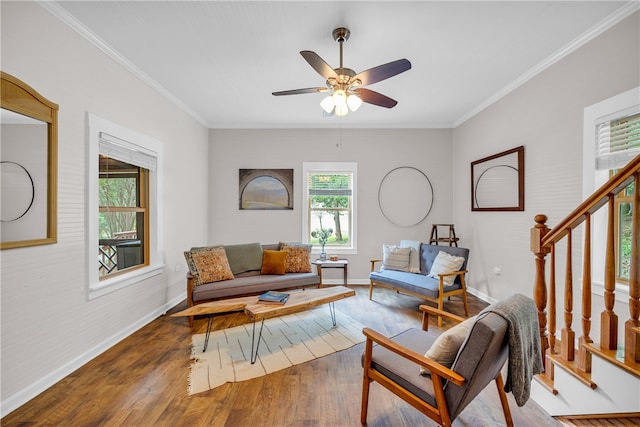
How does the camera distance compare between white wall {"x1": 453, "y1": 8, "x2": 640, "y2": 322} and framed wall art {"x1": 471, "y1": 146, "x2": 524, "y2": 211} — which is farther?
framed wall art {"x1": 471, "y1": 146, "x2": 524, "y2": 211}

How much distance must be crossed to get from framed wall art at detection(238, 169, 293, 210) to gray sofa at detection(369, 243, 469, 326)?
6.72 ft

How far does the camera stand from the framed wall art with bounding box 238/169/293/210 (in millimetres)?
5047

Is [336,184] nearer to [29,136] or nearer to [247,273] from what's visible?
[247,273]

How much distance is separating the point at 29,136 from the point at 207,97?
2184mm

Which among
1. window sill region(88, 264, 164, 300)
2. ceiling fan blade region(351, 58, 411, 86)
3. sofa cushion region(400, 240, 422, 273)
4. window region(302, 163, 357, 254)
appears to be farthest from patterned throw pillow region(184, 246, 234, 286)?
ceiling fan blade region(351, 58, 411, 86)

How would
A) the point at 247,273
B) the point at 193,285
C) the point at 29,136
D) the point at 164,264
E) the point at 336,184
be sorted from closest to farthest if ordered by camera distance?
1. the point at 29,136
2. the point at 193,285
3. the point at 164,264
4. the point at 247,273
5. the point at 336,184

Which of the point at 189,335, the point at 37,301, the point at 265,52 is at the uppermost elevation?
the point at 265,52

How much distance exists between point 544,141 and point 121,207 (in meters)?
4.56

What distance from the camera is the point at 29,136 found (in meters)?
1.98

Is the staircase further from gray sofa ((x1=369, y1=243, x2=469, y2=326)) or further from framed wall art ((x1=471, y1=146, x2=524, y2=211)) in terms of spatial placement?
framed wall art ((x1=471, y1=146, x2=524, y2=211))

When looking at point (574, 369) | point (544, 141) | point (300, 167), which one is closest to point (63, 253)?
point (300, 167)

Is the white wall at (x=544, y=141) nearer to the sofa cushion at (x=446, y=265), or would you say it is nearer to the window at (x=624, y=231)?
the window at (x=624, y=231)

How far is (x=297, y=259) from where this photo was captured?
13.6ft

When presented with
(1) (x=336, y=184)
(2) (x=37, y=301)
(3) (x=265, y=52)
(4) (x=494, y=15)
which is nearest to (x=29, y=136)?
(2) (x=37, y=301)
